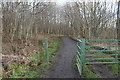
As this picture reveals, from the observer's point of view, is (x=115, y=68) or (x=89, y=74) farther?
(x=115, y=68)

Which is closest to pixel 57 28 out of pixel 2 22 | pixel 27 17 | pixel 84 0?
pixel 84 0

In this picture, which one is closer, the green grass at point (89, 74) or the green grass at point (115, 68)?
the green grass at point (89, 74)

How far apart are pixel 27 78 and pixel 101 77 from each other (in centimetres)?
276

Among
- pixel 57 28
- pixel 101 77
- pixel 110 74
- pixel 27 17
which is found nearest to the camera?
pixel 101 77

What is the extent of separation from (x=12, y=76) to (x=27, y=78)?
2.05ft

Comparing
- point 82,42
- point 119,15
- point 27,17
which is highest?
point 27,17

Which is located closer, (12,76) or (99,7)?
(12,76)

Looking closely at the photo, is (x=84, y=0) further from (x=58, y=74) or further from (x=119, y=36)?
(x=58, y=74)

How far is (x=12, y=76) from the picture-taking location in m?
4.66

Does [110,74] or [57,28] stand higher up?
[57,28]

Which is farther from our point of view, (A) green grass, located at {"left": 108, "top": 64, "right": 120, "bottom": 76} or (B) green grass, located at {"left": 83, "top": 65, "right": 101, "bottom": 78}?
(A) green grass, located at {"left": 108, "top": 64, "right": 120, "bottom": 76}

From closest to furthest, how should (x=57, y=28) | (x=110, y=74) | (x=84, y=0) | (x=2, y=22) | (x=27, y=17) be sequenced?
(x=110, y=74) < (x=2, y=22) < (x=27, y=17) < (x=84, y=0) < (x=57, y=28)

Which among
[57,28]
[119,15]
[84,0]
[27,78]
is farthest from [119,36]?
[57,28]

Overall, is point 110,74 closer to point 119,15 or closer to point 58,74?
point 58,74
